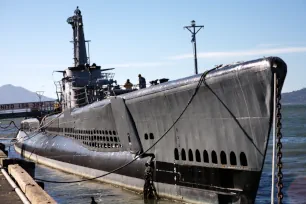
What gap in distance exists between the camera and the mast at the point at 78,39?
92.7 feet

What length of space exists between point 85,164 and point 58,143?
5.04 meters

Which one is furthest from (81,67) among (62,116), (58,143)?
(58,143)

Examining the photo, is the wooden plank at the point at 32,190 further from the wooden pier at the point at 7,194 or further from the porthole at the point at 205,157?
the porthole at the point at 205,157

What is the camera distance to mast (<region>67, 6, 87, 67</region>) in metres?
28.3

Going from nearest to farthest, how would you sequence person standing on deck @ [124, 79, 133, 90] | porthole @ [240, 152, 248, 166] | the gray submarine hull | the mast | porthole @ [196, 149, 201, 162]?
the gray submarine hull < porthole @ [240, 152, 248, 166] < porthole @ [196, 149, 201, 162] < person standing on deck @ [124, 79, 133, 90] < the mast

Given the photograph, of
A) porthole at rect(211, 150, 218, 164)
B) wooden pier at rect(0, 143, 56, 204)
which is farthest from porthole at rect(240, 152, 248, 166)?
wooden pier at rect(0, 143, 56, 204)

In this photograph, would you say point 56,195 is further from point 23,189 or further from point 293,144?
point 293,144

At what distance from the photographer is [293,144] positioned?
1341 inches

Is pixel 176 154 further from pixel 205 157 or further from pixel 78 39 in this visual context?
pixel 78 39

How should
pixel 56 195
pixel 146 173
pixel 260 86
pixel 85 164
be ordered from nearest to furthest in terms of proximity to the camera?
1. pixel 260 86
2. pixel 146 173
3. pixel 56 195
4. pixel 85 164

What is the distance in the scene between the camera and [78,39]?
2859 centimetres

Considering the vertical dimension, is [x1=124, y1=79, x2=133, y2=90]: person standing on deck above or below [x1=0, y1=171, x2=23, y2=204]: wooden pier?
above

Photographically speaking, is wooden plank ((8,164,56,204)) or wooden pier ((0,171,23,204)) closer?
wooden plank ((8,164,56,204))

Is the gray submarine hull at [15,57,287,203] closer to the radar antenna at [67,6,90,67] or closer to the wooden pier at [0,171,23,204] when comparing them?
the wooden pier at [0,171,23,204]
